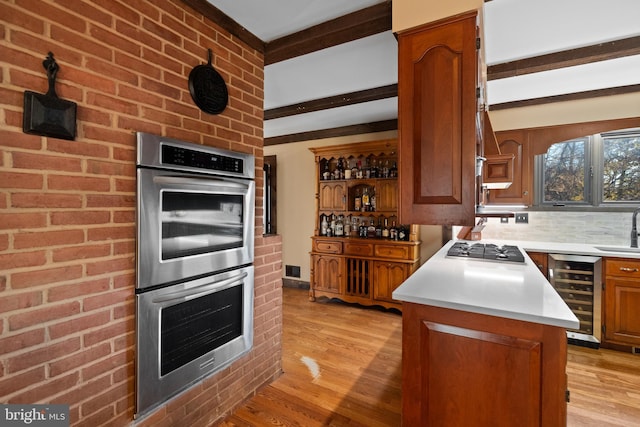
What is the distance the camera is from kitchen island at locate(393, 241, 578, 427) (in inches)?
48.8

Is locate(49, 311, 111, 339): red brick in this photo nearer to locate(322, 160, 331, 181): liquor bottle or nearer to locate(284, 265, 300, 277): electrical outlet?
locate(322, 160, 331, 181): liquor bottle

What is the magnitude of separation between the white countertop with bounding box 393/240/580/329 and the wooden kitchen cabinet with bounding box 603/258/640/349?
1.24 meters

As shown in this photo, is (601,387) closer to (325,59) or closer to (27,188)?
(325,59)

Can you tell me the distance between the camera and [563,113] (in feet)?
9.98

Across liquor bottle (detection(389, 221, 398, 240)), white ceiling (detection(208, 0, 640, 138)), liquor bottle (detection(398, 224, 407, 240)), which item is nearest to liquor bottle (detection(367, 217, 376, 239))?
liquor bottle (detection(389, 221, 398, 240))

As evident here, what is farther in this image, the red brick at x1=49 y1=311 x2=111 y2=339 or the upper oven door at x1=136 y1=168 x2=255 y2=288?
the upper oven door at x1=136 y1=168 x2=255 y2=288

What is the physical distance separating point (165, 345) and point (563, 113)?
406 centimetres

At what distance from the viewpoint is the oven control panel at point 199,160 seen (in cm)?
140

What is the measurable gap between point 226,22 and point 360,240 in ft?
8.97

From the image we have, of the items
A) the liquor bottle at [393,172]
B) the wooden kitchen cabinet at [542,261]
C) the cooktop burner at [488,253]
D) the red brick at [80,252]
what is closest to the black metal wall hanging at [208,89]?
the red brick at [80,252]

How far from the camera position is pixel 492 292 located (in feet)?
4.95

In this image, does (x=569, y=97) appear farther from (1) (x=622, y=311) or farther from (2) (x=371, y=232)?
(2) (x=371, y=232)

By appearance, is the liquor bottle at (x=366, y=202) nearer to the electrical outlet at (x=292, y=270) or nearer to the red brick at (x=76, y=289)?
the electrical outlet at (x=292, y=270)

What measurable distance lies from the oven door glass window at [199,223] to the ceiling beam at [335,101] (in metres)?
1.83
